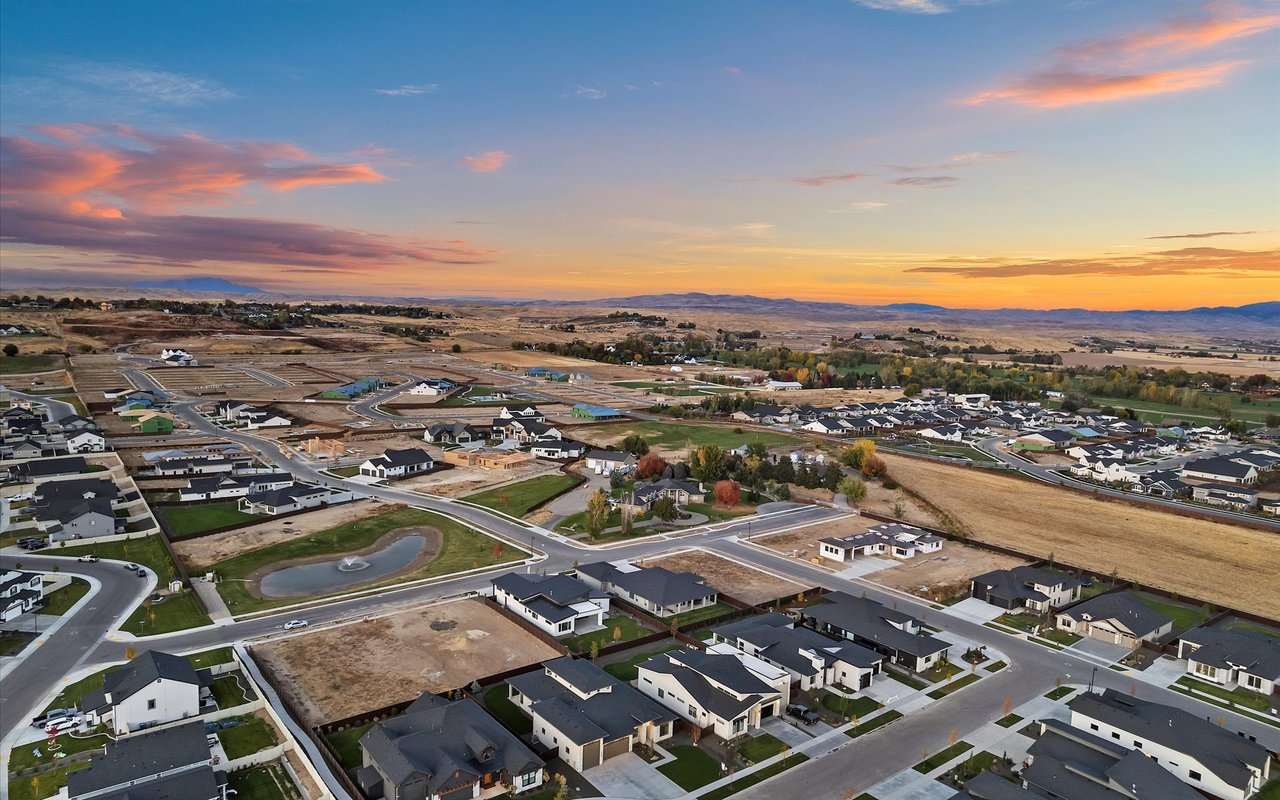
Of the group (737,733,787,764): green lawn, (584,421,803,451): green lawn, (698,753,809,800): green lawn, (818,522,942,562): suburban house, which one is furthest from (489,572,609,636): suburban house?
(584,421,803,451): green lawn

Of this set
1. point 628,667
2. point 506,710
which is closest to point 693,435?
point 628,667

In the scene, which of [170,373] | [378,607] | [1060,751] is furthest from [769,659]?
[170,373]

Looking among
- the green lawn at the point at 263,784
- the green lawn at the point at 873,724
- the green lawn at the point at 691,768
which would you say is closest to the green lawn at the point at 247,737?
the green lawn at the point at 263,784

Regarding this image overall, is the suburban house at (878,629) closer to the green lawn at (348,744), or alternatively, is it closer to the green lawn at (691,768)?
the green lawn at (691,768)

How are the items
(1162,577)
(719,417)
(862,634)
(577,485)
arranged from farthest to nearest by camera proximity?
1. (719,417)
2. (577,485)
3. (1162,577)
4. (862,634)

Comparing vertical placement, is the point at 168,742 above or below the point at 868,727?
above

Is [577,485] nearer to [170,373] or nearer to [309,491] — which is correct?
[309,491]
